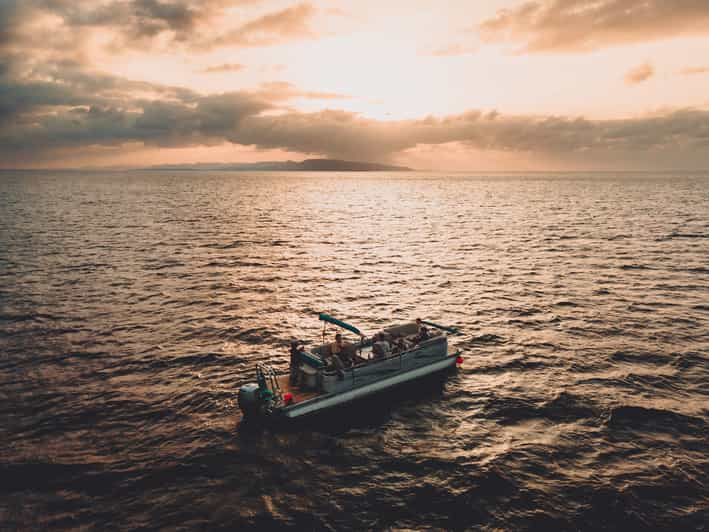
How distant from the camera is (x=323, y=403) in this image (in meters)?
19.0

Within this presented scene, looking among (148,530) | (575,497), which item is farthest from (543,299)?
(148,530)

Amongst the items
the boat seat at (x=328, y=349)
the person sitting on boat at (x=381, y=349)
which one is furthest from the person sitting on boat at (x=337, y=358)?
the person sitting on boat at (x=381, y=349)

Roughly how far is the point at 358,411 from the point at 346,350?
287 cm

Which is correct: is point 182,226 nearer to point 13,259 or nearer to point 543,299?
point 13,259

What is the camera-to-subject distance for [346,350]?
2067cm

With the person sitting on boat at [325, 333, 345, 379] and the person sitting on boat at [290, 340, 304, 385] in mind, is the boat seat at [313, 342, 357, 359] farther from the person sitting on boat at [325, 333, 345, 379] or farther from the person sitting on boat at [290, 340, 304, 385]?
the person sitting on boat at [290, 340, 304, 385]

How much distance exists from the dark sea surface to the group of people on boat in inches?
90.4

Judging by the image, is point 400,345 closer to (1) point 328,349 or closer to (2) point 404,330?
(2) point 404,330

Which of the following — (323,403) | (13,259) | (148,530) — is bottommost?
(148,530)

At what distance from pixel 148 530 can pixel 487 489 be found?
11.1 m

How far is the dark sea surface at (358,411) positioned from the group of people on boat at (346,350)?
7.53 feet

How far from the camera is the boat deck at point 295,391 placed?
1894cm

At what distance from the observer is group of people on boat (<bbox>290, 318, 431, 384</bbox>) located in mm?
19844

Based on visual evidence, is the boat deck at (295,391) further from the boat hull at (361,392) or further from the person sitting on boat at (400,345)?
the person sitting on boat at (400,345)
